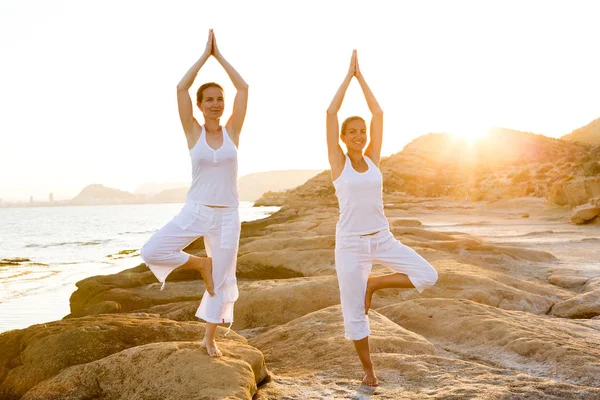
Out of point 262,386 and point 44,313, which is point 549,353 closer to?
point 262,386

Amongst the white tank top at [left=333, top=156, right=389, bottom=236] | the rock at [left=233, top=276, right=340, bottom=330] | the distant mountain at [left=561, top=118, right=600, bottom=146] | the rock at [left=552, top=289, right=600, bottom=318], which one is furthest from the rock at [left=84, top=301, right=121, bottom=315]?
the distant mountain at [left=561, top=118, right=600, bottom=146]

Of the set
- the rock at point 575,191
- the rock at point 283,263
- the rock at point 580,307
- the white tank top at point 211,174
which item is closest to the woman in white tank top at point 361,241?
the white tank top at point 211,174

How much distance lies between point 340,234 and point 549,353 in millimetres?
2698

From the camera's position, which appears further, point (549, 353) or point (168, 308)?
point (168, 308)

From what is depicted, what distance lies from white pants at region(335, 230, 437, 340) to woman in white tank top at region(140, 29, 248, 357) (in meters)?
0.99

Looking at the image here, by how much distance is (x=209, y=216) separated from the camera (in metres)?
4.94

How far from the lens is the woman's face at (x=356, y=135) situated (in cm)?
515

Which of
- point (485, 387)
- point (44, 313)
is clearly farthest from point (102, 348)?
point (44, 313)

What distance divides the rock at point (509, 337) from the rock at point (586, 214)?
22290 mm

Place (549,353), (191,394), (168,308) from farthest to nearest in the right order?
(168,308), (549,353), (191,394)

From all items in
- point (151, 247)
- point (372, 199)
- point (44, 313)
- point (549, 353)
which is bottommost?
point (44, 313)

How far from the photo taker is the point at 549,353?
5.89 meters

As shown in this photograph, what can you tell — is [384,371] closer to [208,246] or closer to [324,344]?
[324,344]

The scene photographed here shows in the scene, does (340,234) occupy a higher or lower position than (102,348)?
higher
